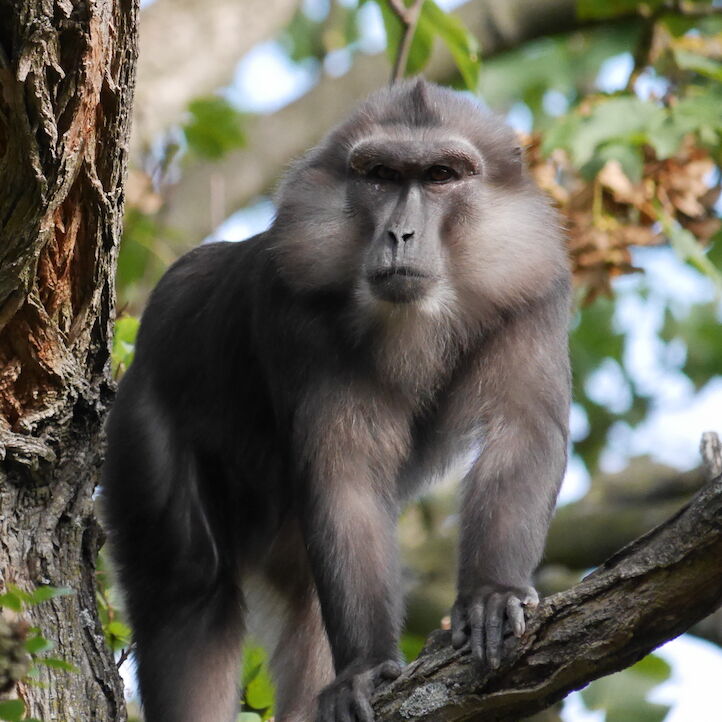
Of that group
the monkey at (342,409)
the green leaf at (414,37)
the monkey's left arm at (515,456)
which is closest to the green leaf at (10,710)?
the monkey at (342,409)

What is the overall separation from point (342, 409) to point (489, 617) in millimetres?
1166

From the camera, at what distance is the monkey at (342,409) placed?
4.84m

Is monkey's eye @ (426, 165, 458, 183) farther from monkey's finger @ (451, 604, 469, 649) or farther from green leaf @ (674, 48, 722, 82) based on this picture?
green leaf @ (674, 48, 722, 82)

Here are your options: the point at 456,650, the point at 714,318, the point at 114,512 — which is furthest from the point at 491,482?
the point at 714,318

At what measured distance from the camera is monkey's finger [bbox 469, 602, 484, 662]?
386 centimetres

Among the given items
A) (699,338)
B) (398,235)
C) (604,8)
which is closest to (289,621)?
(398,235)

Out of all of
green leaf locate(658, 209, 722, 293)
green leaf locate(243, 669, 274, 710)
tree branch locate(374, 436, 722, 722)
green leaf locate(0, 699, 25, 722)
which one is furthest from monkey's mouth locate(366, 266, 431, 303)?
green leaf locate(0, 699, 25, 722)

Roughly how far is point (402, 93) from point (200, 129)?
307 cm

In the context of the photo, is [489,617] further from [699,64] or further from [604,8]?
[604,8]

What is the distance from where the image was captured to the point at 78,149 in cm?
383

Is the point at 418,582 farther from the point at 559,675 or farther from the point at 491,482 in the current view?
the point at 559,675

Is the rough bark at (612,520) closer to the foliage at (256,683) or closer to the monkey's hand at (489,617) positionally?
the foliage at (256,683)

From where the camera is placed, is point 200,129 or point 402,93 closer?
point 402,93

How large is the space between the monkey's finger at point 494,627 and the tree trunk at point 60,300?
1.27 metres
